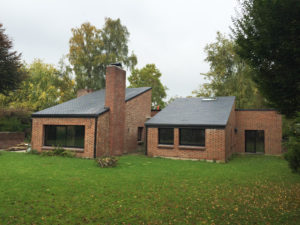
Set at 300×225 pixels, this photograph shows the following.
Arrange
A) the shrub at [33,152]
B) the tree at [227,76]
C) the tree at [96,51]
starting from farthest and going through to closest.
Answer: the tree at [96,51]
the tree at [227,76]
the shrub at [33,152]

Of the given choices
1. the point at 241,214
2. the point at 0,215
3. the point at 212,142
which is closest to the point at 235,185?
the point at 241,214

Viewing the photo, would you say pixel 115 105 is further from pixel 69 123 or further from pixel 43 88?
pixel 43 88

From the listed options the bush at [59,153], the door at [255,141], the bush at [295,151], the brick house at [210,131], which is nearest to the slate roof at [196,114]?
the brick house at [210,131]

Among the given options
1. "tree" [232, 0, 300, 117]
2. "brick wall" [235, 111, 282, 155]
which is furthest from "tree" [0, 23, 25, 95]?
"brick wall" [235, 111, 282, 155]

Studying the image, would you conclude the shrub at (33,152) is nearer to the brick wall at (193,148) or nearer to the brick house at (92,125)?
the brick house at (92,125)

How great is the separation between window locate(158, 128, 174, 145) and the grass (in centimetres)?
606

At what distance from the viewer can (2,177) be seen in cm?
920

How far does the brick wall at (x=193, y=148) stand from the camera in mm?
15125

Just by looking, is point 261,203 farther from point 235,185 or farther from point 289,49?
point 289,49

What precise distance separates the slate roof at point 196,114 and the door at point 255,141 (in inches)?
146

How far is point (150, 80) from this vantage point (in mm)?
46469

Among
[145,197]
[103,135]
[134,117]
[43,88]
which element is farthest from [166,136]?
[43,88]

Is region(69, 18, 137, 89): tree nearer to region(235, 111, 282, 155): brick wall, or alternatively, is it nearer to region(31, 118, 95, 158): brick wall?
region(31, 118, 95, 158): brick wall

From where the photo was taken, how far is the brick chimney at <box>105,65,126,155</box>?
16.9m
